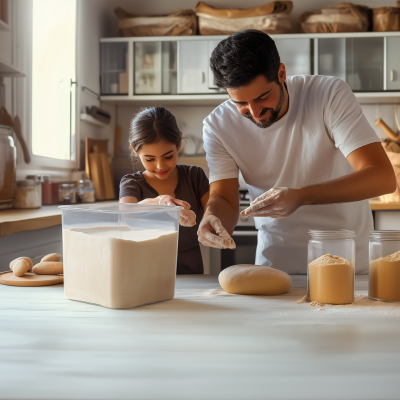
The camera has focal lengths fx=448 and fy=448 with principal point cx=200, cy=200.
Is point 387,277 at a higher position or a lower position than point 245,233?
higher

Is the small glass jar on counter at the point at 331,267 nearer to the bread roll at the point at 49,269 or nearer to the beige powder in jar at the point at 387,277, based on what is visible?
the beige powder in jar at the point at 387,277

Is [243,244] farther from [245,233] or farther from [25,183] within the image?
[25,183]

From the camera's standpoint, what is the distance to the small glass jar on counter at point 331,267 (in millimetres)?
797

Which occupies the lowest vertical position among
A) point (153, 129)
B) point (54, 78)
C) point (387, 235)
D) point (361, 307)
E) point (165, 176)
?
point (361, 307)

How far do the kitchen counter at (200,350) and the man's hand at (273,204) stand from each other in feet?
0.80

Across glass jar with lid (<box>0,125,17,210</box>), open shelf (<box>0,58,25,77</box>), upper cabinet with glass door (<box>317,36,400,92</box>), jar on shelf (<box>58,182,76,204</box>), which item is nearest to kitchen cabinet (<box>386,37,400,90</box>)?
upper cabinet with glass door (<box>317,36,400,92</box>)

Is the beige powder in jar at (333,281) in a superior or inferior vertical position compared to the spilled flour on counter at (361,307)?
superior

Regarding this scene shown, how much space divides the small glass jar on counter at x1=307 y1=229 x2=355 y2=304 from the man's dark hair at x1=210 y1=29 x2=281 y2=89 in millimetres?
486

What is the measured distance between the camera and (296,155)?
1.40 meters

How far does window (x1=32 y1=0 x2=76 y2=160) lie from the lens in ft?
8.47

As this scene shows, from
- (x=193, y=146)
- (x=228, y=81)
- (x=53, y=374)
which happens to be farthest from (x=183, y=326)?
(x=193, y=146)

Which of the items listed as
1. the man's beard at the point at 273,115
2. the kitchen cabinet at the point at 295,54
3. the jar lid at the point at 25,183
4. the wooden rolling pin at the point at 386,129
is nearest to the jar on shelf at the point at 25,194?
the jar lid at the point at 25,183

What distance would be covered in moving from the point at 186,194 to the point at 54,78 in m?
1.65

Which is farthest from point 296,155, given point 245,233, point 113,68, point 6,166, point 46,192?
point 113,68
